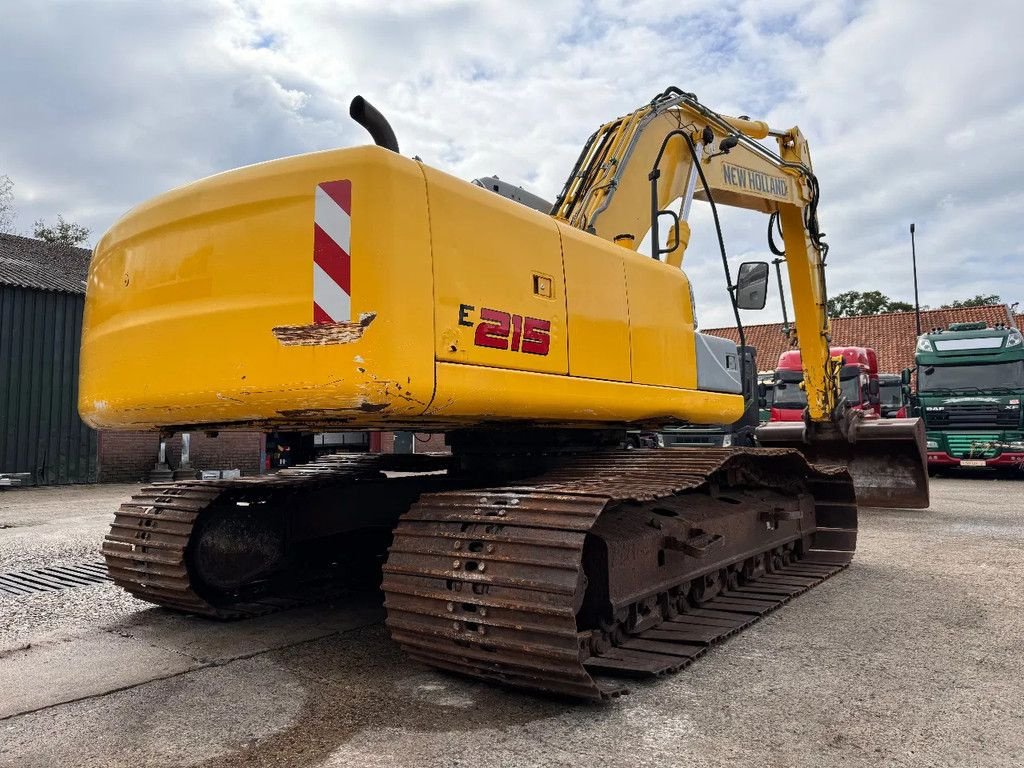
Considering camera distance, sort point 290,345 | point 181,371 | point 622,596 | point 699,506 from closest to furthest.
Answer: point 290,345
point 181,371
point 622,596
point 699,506

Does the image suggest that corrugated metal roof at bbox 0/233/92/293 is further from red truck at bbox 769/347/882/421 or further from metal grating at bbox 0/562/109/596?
red truck at bbox 769/347/882/421

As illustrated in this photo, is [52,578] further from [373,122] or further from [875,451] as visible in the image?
[875,451]

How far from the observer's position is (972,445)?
14.9 meters

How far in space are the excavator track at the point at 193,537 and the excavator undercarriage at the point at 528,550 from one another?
0.04ft

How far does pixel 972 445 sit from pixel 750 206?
1066cm

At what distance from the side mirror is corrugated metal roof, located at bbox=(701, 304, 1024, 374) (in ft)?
92.9

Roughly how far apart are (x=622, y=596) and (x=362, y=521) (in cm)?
185

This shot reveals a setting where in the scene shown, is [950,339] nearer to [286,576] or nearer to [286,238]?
[286,576]

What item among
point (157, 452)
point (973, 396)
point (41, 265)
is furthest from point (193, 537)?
point (41, 265)

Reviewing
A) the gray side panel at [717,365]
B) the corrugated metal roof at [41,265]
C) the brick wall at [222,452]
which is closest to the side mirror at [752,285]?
the gray side panel at [717,365]

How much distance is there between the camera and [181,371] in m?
3.16

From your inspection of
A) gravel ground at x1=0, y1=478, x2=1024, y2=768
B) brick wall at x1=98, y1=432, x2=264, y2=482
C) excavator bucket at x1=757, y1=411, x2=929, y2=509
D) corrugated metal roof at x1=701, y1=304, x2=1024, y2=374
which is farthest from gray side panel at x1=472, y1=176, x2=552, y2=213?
corrugated metal roof at x1=701, y1=304, x2=1024, y2=374

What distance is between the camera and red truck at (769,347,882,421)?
14.3m

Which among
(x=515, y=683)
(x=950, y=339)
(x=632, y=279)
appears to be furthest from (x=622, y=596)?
(x=950, y=339)
